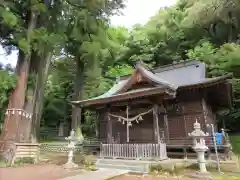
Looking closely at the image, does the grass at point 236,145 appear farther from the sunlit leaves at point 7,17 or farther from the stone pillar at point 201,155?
the sunlit leaves at point 7,17

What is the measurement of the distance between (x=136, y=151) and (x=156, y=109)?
225 centimetres

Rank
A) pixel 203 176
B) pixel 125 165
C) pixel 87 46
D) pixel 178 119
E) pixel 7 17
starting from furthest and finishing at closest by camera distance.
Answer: pixel 87 46, pixel 178 119, pixel 7 17, pixel 125 165, pixel 203 176

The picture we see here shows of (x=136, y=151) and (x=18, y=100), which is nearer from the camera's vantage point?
(x=136, y=151)

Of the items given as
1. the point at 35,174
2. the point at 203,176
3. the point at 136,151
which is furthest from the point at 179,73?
the point at 35,174

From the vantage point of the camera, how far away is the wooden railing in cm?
883

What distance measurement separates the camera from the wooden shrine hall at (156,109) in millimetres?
9460

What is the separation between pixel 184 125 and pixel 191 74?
358 centimetres

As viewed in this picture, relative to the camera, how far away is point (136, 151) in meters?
9.18

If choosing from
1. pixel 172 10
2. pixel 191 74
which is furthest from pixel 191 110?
pixel 172 10

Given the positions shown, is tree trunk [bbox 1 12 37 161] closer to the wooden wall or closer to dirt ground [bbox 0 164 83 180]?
dirt ground [bbox 0 164 83 180]

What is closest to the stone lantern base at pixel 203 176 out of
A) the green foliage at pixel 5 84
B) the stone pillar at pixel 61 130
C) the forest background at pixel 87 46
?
the forest background at pixel 87 46

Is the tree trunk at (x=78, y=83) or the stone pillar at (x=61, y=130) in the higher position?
the tree trunk at (x=78, y=83)

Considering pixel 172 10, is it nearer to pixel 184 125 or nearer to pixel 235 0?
pixel 235 0

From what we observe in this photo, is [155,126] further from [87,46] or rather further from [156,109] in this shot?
[87,46]
